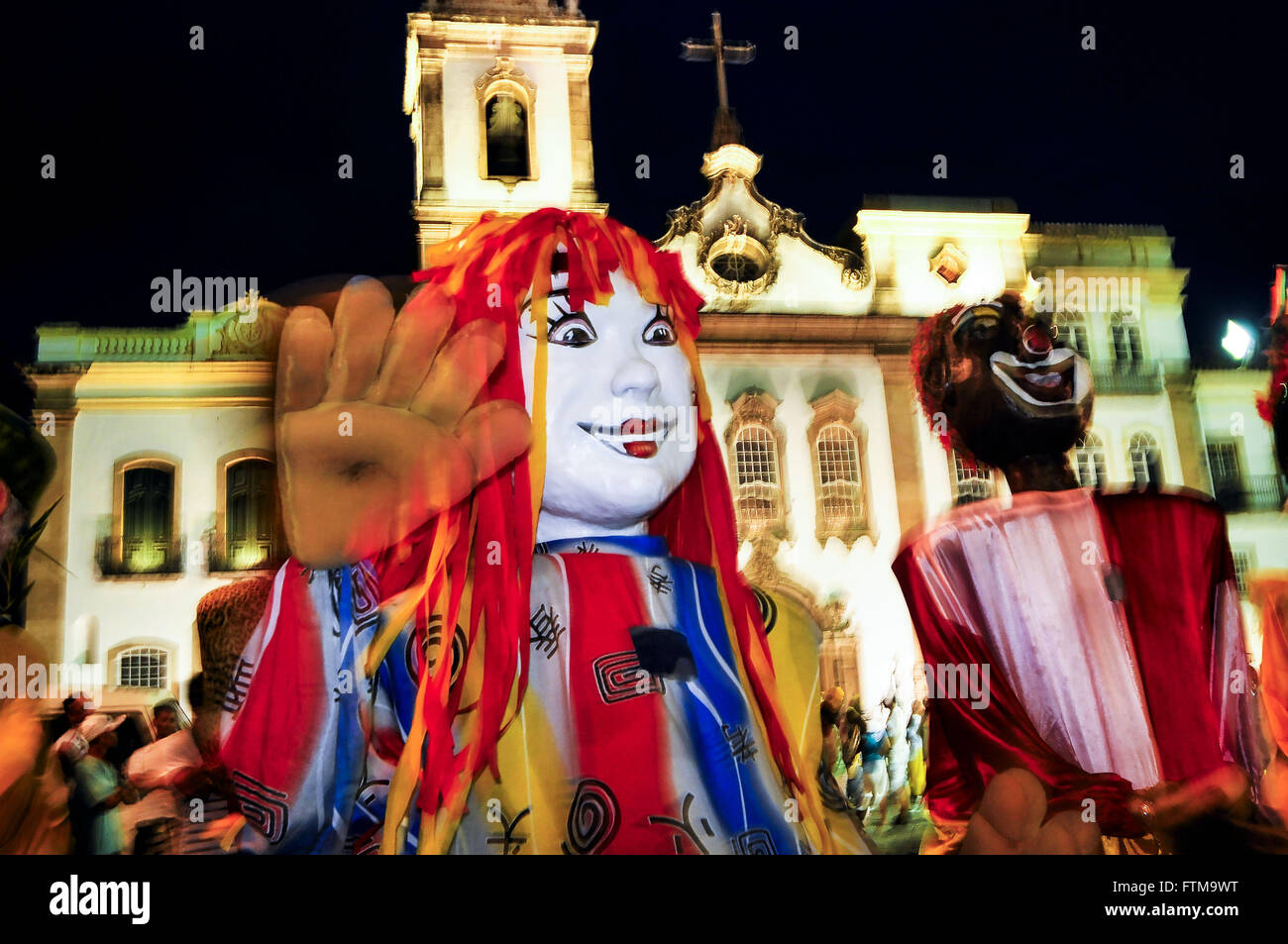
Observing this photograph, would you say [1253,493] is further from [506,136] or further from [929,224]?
[506,136]

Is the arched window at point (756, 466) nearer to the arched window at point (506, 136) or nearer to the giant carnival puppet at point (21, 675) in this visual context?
the arched window at point (506, 136)

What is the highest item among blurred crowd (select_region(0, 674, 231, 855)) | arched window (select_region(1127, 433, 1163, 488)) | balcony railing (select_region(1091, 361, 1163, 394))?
balcony railing (select_region(1091, 361, 1163, 394))

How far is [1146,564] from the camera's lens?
348 centimetres

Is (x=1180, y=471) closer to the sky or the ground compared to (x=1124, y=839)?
closer to the sky

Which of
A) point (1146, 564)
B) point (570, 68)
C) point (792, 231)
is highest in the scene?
point (570, 68)

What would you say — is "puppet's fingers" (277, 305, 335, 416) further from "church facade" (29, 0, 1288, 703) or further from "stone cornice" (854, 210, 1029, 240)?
"stone cornice" (854, 210, 1029, 240)

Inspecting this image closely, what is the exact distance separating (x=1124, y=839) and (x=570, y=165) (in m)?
6.55

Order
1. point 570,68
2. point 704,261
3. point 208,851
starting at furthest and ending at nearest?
1. point 704,261
2. point 570,68
3. point 208,851

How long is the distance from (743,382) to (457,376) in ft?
21.8

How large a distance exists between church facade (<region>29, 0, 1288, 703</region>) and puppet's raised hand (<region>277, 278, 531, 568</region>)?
3.40m

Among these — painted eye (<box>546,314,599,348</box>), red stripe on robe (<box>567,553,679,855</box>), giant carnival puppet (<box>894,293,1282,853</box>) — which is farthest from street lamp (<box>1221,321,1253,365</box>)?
red stripe on robe (<box>567,553,679,855</box>)

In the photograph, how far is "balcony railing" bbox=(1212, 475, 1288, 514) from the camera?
4.76 m
